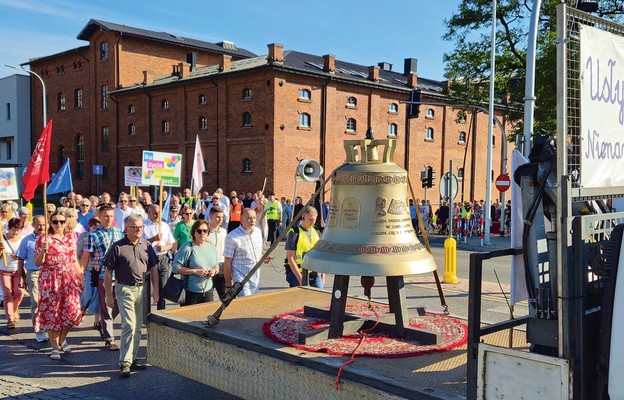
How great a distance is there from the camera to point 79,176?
50.4 m

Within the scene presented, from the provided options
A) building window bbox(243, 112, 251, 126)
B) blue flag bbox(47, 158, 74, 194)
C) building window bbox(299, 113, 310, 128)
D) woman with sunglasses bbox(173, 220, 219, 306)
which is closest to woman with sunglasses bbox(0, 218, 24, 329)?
woman with sunglasses bbox(173, 220, 219, 306)

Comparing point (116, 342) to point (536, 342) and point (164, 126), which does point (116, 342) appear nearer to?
point (536, 342)

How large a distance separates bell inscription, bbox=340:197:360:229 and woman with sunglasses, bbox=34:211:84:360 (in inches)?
174

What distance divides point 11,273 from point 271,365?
6508 mm

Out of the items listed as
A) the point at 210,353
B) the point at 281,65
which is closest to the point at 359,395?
the point at 210,353

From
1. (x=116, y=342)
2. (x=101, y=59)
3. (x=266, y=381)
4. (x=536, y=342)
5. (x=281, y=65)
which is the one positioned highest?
(x=101, y=59)

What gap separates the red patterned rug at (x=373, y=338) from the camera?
4305mm

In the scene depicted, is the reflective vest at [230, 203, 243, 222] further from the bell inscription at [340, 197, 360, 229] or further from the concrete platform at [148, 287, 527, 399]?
the bell inscription at [340, 197, 360, 229]

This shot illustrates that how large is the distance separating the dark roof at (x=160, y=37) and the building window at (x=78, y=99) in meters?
4.56

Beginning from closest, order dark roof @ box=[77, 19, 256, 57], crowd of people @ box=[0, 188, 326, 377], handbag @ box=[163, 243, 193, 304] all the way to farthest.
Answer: crowd of people @ box=[0, 188, 326, 377], handbag @ box=[163, 243, 193, 304], dark roof @ box=[77, 19, 256, 57]

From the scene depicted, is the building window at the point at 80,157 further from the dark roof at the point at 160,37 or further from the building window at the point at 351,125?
the building window at the point at 351,125

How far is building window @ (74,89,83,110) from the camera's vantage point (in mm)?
50531

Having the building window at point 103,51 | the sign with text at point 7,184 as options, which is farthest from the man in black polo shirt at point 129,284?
the building window at point 103,51

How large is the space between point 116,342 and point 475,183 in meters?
43.8
